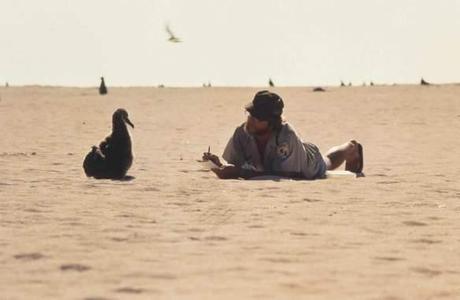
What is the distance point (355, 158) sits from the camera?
431 inches

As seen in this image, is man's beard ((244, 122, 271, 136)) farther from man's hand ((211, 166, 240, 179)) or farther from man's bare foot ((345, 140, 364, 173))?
man's bare foot ((345, 140, 364, 173))

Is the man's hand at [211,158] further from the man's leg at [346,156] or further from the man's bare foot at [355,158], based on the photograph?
the man's bare foot at [355,158]

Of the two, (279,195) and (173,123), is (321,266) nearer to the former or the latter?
(279,195)

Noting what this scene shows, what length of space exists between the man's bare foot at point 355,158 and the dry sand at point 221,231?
8.9 inches

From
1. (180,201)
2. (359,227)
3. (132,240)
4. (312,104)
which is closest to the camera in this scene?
(132,240)

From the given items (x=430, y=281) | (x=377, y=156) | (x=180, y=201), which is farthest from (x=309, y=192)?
(x=377, y=156)

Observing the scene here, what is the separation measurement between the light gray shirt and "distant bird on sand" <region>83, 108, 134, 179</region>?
133cm

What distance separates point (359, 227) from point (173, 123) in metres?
17.8

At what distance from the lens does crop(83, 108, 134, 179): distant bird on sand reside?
404 inches

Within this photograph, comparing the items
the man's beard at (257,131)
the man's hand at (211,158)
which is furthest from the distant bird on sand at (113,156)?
the man's beard at (257,131)

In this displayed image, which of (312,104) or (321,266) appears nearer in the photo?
(321,266)

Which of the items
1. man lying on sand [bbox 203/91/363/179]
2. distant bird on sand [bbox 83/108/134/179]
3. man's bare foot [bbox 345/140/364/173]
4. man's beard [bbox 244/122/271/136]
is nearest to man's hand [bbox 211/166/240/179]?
man lying on sand [bbox 203/91/363/179]

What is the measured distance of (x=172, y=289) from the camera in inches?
177

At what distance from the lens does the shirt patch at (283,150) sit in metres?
9.39
